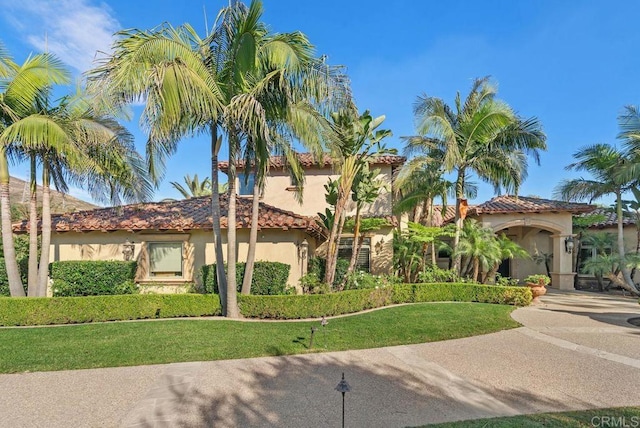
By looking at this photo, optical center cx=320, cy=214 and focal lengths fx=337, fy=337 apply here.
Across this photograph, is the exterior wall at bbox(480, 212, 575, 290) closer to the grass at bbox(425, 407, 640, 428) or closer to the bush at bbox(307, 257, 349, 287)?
the bush at bbox(307, 257, 349, 287)

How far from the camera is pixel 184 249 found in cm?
1348

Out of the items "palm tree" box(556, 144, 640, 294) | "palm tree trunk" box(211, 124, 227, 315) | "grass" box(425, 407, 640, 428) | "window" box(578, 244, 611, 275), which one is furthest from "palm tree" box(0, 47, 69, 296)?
"window" box(578, 244, 611, 275)

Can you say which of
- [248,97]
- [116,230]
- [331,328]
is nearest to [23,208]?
[116,230]

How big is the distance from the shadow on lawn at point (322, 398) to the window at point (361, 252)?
33.4ft

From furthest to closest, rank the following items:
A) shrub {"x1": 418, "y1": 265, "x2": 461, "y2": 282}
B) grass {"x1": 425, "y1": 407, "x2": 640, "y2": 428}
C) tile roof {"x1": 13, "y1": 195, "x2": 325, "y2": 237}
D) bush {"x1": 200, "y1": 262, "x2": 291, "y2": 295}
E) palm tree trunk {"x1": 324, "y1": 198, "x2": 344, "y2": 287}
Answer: shrub {"x1": 418, "y1": 265, "x2": 461, "y2": 282}, tile roof {"x1": 13, "y1": 195, "x2": 325, "y2": 237}, palm tree trunk {"x1": 324, "y1": 198, "x2": 344, "y2": 287}, bush {"x1": 200, "y1": 262, "x2": 291, "y2": 295}, grass {"x1": 425, "y1": 407, "x2": 640, "y2": 428}

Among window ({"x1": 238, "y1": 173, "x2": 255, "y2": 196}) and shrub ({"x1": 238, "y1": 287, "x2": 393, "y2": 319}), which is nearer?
shrub ({"x1": 238, "y1": 287, "x2": 393, "y2": 319})

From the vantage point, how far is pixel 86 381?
570 cm

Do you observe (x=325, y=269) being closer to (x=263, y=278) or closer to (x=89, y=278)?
(x=263, y=278)

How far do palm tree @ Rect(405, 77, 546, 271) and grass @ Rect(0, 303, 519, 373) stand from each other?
6.00 meters

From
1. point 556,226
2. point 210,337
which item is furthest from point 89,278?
point 556,226

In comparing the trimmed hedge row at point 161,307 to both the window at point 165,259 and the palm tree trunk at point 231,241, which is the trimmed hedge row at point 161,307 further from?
the window at point 165,259

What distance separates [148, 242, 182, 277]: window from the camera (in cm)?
1357

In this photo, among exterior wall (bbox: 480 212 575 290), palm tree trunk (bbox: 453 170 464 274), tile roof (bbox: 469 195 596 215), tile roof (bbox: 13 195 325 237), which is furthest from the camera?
exterior wall (bbox: 480 212 575 290)

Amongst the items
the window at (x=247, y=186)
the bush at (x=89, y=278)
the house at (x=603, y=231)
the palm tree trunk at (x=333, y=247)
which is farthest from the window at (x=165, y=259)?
the house at (x=603, y=231)
